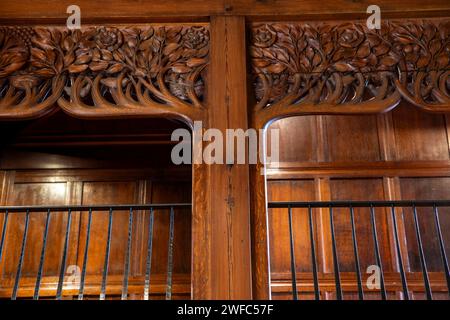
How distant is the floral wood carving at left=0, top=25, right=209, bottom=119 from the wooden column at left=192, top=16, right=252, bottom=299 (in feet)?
0.35

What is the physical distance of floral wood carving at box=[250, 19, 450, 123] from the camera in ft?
7.51

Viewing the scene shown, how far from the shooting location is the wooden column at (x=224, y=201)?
80.0 inches

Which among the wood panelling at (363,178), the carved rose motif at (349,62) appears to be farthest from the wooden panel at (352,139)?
the carved rose motif at (349,62)

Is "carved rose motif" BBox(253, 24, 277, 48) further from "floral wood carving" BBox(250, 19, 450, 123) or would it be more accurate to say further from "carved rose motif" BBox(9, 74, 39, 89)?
"carved rose motif" BBox(9, 74, 39, 89)

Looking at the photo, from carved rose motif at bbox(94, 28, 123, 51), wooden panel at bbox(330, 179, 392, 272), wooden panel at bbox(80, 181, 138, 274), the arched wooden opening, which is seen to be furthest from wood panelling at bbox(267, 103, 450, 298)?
carved rose motif at bbox(94, 28, 123, 51)

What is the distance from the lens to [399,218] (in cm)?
411

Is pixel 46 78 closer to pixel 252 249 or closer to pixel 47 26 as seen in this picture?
pixel 47 26

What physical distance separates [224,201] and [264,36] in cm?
98

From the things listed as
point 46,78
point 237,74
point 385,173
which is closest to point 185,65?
point 237,74

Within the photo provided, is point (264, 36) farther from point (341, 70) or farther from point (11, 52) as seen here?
point (11, 52)

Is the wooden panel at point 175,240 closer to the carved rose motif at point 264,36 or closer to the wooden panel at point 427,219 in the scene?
the wooden panel at point 427,219

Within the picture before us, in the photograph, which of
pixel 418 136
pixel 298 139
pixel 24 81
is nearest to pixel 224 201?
pixel 24 81

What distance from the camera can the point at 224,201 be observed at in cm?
213
